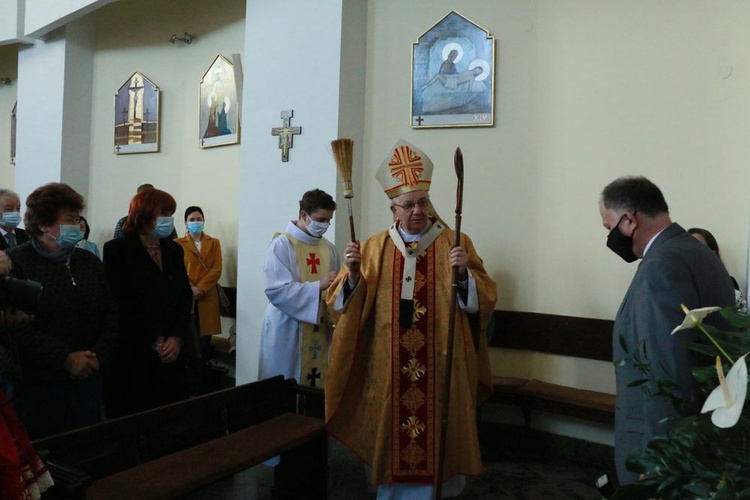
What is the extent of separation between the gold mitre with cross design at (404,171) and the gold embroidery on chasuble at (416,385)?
425 millimetres

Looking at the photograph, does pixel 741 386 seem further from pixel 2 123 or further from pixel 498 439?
pixel 2 123

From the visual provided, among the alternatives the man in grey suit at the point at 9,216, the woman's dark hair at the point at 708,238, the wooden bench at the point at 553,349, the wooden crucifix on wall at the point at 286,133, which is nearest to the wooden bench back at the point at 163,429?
the wooden bench at the point at 553,349

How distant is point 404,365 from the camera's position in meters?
3.59

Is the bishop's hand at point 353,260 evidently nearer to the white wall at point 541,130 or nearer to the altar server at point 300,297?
the altar server at point 300,297

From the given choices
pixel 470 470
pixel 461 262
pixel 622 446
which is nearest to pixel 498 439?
pixel 470 470

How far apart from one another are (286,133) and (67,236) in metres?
2.79

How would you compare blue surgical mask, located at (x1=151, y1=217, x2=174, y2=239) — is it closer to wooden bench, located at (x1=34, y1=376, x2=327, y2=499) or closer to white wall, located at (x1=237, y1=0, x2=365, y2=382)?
wooden bench, located at (x1=34, y1=376, x2=327, y2=499)

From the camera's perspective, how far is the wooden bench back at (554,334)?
16.2ft

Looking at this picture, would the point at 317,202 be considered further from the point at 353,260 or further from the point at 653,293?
the point at 653,293

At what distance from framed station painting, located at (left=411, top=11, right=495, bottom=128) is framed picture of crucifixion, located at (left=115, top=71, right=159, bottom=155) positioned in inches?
168

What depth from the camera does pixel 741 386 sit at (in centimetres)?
82

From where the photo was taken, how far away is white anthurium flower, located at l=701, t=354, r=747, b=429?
80 cm

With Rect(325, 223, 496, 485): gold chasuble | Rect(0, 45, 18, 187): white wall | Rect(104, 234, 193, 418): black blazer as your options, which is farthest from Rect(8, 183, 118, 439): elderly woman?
Rect(0, 45, 18, 187): white wall

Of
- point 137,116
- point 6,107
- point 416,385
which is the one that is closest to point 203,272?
point 137,116
